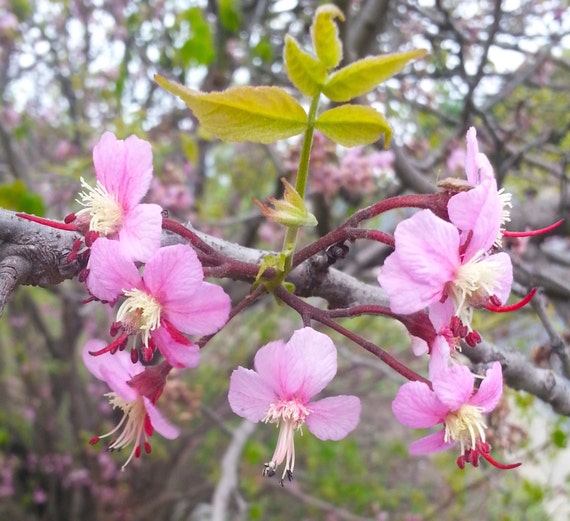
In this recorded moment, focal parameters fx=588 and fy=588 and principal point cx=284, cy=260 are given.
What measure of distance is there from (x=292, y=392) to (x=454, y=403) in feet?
0.66

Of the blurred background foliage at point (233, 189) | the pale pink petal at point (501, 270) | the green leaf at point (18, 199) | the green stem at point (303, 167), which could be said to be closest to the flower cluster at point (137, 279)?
the green stem at point (303, 167)

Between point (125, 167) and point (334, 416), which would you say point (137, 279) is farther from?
point (334, 416)

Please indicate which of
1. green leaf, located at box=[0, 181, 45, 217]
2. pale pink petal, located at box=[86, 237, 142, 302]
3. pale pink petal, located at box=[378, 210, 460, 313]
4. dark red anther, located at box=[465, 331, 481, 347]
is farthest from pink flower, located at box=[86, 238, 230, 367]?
green leaf, located at box=[0, 181, 45, 217]

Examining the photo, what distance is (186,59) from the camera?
9.79 feet

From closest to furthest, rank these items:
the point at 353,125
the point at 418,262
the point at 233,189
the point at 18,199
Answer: the point at 418,262
the point at 353,125
the point at 18,199
the point at 233,189

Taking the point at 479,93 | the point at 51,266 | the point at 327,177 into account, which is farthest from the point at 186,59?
the point at 51,266

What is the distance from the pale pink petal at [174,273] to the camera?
677 mm

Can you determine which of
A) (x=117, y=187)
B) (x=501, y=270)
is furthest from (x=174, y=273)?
(x=501, y=270)

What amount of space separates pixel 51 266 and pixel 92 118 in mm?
4338

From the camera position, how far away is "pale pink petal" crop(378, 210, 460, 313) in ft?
2.21

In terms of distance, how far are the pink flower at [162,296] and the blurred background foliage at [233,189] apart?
139cm

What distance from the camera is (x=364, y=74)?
28.5 inches

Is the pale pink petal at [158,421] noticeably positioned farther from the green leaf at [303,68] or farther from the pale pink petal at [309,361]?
the green leaf at [303,68]

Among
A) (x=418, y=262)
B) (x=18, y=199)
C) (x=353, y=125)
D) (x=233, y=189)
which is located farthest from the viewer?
(x=233, y=189)
